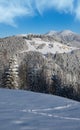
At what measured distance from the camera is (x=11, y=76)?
4416 centimetres

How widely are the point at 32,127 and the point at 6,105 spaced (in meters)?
2.71

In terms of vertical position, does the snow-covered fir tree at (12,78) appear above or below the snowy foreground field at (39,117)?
above

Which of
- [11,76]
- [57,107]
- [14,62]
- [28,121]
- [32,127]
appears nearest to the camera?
[32,127]

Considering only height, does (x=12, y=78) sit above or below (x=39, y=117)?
above

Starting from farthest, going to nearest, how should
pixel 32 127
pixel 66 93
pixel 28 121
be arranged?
pixel 66 93 → pixel 28 121 → pixel 32 127

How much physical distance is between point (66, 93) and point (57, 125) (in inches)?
2446

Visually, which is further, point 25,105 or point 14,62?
point 14,62

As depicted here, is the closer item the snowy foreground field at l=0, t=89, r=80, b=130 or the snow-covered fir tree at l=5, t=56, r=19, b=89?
the snowy foreground field at l=0, t=89, r=80, b=130

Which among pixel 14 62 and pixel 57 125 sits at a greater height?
pixel 14 62

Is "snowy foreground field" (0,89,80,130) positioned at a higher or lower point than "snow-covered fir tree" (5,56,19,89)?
lower

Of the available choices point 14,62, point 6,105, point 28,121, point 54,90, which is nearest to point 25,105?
point 6,105

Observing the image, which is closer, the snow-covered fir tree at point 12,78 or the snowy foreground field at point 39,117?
the snowy foreground field at point 39,117

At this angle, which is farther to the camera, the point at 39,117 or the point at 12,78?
the point at 12,78

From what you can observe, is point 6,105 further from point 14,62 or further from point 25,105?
point 14,62
